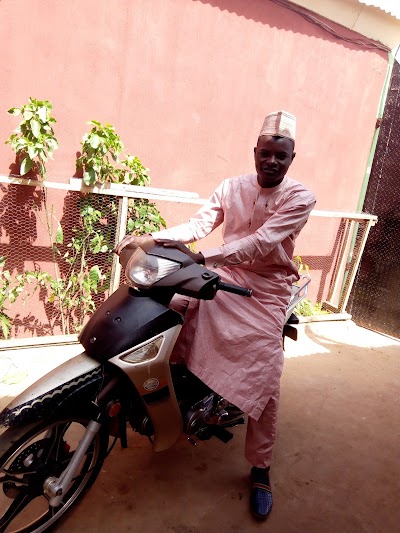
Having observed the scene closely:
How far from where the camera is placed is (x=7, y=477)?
4.63ft

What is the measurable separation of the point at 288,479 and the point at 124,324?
1.39m

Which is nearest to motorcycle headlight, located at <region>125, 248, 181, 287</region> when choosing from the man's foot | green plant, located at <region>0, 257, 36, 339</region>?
the man's foot

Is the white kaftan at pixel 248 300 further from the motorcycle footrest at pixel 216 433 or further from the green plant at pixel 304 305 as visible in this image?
the green plant at pixel 304 305

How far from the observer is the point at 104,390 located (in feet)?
4.76

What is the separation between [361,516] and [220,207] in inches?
69.0

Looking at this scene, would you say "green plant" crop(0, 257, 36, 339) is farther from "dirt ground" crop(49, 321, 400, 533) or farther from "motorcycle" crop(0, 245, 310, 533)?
"motorcycle" crop(0, 245, 310, 533)

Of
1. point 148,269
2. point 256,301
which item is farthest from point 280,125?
point 148,269

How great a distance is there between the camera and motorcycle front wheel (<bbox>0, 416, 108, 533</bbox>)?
1.36 metres

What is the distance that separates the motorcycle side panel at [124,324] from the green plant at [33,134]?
1.93 metres

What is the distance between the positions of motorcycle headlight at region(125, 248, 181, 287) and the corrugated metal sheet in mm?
4330

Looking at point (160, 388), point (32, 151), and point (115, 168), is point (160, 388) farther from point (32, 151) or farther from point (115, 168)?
point (115, 168)

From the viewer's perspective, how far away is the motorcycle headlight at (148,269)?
1.44 m

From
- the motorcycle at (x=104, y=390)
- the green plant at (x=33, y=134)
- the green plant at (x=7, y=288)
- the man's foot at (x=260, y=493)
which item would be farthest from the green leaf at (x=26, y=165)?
the man's foot at (x=260, y=493)

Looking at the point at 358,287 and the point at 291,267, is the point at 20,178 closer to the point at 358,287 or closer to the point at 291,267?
the point at 291,267
